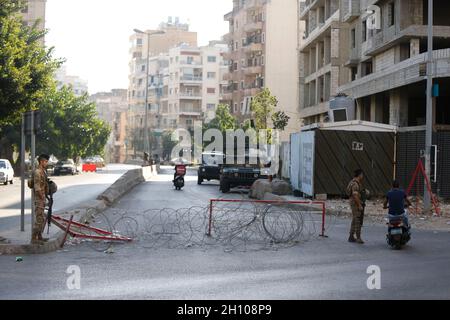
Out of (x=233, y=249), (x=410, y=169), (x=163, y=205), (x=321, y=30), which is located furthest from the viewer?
(x=321, y=30)

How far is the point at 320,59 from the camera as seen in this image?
59219 mm

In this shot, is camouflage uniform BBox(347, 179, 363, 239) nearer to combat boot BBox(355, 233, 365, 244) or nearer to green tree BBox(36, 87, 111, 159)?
combat boot BBox(355, 233, 365, 244)

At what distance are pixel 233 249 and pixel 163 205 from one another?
1101 cm

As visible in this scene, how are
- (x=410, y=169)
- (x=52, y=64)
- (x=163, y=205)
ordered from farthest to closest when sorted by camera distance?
1. (x=52, y=64)
2. (x=410, y=169)
3. (x=163, y=205)

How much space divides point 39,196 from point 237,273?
4584 millimetres

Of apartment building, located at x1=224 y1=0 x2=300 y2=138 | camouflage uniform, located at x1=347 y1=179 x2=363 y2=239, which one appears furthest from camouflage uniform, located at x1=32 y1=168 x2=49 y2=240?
apartment building, located at x1=224 y1=0 x2=300 y2=138

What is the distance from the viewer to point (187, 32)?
150 meters

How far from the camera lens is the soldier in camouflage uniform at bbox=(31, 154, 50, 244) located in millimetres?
13070

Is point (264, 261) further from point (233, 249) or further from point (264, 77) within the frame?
point (264, 77)

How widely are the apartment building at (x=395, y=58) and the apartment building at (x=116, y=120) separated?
108980 millimetres

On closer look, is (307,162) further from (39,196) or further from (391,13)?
(391,13)

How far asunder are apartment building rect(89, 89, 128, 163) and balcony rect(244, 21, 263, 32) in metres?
64.1

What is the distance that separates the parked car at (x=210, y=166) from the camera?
4181 cm
